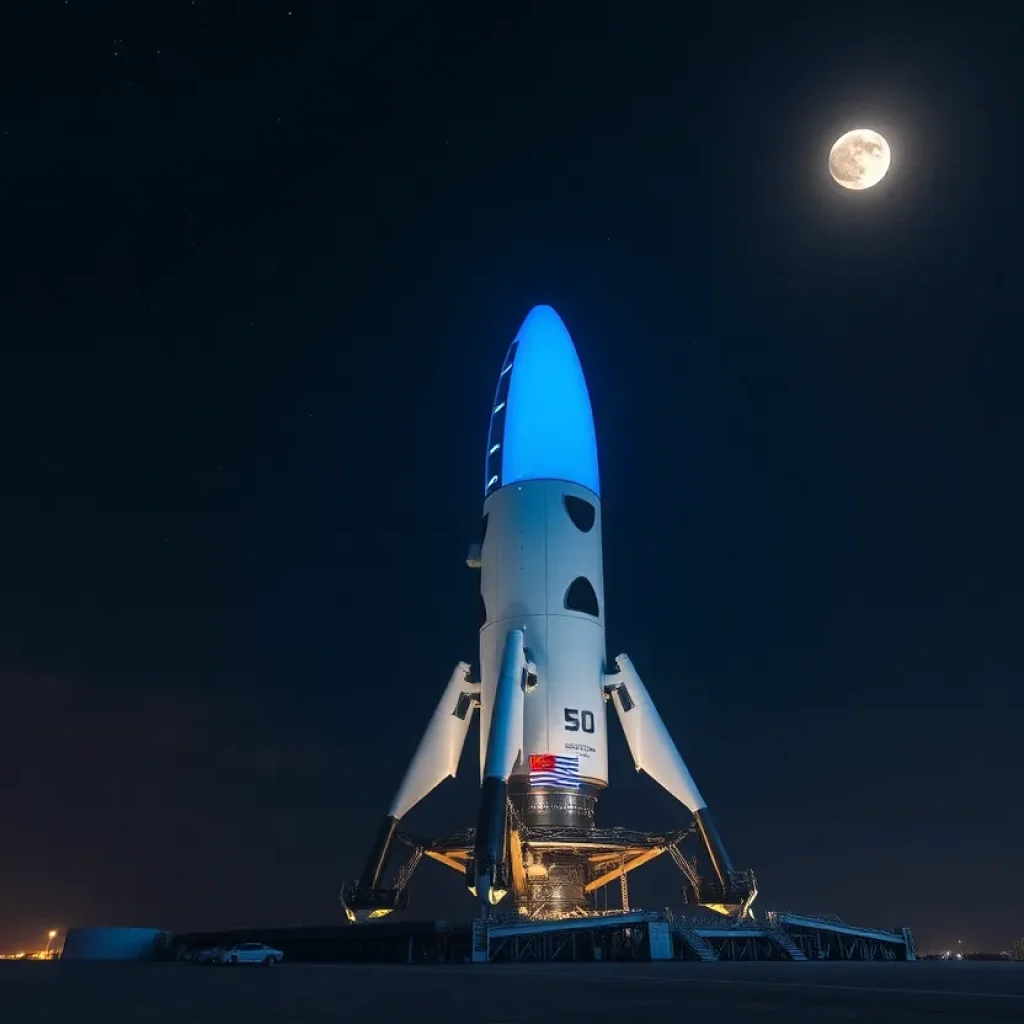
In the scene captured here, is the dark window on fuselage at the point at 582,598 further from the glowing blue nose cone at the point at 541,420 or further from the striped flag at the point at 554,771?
the striped flag at the point at 554,771

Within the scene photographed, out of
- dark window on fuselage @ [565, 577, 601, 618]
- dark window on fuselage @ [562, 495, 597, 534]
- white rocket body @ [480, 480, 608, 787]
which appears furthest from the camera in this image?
dark window on fuselage @ [562, 495, 597, 534]

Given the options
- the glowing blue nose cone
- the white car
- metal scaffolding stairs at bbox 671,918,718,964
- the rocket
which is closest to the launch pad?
the rocket

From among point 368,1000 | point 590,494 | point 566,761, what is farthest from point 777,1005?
point 590,494

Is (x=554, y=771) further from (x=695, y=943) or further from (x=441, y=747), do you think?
(x=695, y=943)

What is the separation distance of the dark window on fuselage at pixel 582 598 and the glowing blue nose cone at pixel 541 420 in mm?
6517

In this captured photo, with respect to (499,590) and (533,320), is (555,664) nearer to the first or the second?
(499,590)

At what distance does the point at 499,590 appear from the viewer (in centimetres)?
5134

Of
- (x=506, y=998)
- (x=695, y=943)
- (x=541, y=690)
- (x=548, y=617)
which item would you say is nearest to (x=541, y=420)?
(x=548, y=617)

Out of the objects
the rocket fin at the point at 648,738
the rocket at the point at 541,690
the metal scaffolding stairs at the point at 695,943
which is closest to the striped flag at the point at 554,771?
the rocket at the point at 541,690

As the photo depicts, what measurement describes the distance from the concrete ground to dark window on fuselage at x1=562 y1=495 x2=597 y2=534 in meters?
30.2

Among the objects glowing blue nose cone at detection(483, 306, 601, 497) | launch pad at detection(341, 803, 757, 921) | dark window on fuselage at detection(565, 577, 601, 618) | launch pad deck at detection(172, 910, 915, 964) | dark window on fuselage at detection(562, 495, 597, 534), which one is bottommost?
launch pad deck at detection(172, 910, 915, 964)

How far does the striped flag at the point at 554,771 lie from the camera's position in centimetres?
4575

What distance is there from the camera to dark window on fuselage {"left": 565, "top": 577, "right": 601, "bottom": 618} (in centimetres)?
5041

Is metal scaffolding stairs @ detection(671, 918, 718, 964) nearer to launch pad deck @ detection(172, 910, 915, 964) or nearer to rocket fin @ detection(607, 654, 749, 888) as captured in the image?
launch pad deck @ detection(172, 910, 915, 964)
